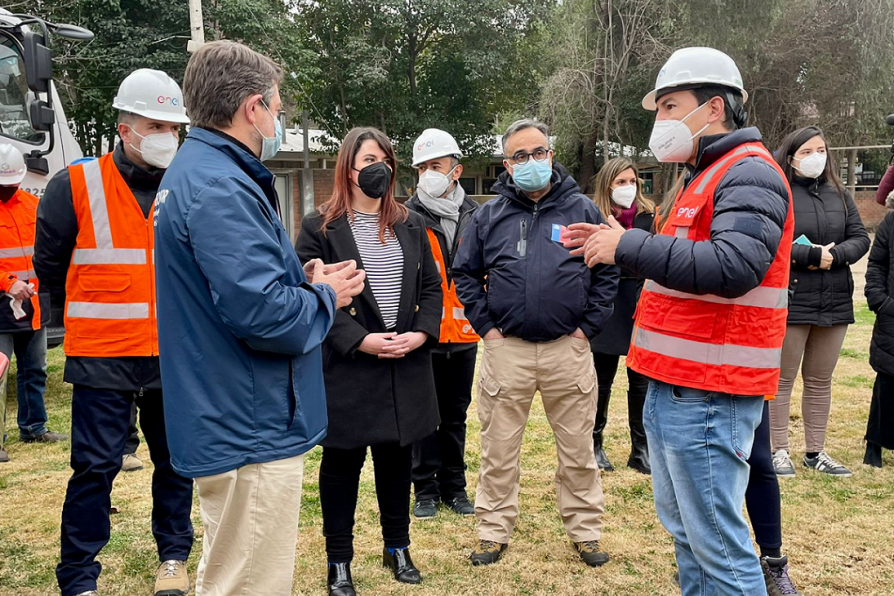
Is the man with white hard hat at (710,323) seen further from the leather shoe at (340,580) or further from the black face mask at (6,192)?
the black face mask at (6,192)

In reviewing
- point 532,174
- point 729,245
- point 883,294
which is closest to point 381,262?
point 532,174

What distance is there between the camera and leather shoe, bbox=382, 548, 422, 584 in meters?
3.66

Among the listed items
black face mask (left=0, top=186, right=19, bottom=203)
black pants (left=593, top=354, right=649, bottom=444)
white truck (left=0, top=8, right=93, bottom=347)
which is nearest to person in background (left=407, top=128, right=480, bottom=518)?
black pants (left=593, top=354, right=649, bottom=444)

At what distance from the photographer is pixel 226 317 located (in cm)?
214

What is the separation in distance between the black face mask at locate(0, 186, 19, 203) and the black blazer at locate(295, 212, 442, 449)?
3.21m

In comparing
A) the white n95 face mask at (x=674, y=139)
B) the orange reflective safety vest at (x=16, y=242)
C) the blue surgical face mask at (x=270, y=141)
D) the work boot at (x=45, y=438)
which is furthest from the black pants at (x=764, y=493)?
the work boot at (x=45, y=438)

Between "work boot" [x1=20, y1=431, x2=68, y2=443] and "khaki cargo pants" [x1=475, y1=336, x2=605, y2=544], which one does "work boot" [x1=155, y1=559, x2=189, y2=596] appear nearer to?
"khaki cargo pants" [x1=475, y1=336, x2=605, y2=544]

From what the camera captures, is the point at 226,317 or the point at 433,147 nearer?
the point at 226,317

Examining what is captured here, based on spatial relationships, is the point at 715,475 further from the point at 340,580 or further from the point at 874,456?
the point at 874,456

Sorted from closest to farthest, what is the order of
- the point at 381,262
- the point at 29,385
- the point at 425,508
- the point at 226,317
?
the point at 226,317 < the point at 381,262 < the point at 425,508 < the point at 29,385

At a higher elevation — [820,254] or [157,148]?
[157,148]

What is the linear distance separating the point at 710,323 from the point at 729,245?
337mm

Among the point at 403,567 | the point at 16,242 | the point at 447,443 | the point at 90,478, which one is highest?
the point at 16,242

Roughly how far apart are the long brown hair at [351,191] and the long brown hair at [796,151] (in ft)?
8.21
